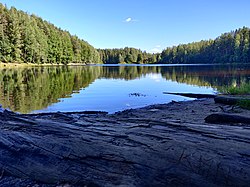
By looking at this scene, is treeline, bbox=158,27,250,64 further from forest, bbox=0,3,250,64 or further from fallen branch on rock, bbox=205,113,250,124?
fallen branch on rock, bbox=205,113,250,124

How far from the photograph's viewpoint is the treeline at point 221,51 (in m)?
119

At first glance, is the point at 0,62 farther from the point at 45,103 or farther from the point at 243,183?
the point at 243,183

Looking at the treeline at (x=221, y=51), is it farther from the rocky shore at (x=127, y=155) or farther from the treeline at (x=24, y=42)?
the rocky shore at (x=127, y=155)

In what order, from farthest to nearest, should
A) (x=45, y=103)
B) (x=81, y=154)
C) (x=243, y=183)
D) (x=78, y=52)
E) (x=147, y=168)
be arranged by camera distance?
1. (x=78, y=52)
2. (x=45, y=103)
3. (x=81, y=154)
4. (x=147, y=168)
5. (x=243, y=183)

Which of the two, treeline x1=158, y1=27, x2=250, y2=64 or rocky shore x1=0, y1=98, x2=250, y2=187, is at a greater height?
treeline x1=158, y1=27, x2=250, y2=64

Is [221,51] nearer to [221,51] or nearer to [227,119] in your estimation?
[221,51]

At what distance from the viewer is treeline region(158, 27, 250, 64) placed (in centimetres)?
11894

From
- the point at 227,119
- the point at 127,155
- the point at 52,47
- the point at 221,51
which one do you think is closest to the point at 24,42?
the point at 52,47

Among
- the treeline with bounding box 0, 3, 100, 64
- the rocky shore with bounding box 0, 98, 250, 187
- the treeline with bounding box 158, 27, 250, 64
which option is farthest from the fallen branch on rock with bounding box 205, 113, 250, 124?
the treeline with bounding box 158, 27, 250, 64

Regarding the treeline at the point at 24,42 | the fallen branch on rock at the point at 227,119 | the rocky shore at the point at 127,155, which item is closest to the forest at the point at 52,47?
the treeline at the point at 24,42

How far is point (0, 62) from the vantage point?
72375 mm

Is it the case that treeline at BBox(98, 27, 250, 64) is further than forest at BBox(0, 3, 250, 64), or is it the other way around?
treeline at BBox(98, 27, 250, 64)

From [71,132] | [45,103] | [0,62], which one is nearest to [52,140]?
[71,132]

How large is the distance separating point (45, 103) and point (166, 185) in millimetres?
14848
